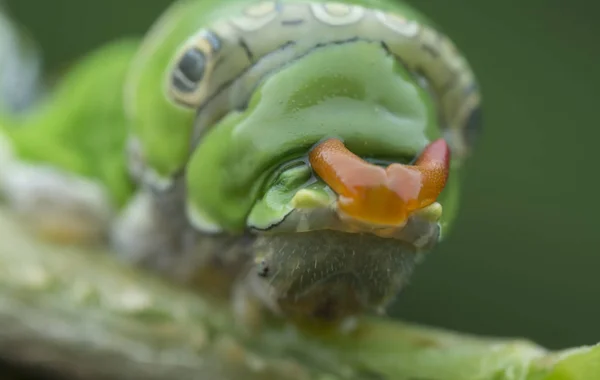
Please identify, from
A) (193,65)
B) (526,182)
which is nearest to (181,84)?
(193,65)

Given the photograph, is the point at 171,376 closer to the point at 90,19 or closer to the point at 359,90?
the point at 359,90

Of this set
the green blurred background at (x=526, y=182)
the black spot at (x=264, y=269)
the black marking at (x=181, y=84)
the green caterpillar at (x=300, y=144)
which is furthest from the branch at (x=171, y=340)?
the green blurred background at (x=526, y=182)

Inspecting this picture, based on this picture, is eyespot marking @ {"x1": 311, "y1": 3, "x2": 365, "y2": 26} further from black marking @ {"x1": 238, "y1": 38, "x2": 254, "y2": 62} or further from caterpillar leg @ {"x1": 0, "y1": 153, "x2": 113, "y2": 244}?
caterpillar leg @ {"x1": 0, "y1": 153, "x2": 113, "y2": 244}

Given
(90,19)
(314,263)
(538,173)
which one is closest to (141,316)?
(314,263)

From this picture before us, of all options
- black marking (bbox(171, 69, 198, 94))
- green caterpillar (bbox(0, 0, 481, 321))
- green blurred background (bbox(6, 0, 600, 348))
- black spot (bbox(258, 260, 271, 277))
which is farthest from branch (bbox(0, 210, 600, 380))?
green blurred background (bbox(6, 0, 600, 348))

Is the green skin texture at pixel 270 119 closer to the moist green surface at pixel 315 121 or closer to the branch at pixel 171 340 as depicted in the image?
the moist green surface at pixel 315 121

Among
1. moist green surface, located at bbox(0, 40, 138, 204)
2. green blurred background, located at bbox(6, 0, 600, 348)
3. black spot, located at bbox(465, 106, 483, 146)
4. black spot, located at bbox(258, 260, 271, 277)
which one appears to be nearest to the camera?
black spot, located at bbox(258, 260, 271, 277)
